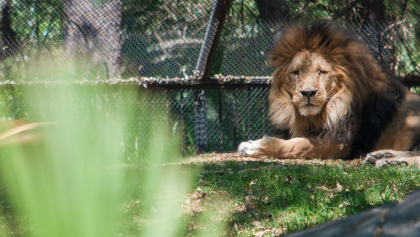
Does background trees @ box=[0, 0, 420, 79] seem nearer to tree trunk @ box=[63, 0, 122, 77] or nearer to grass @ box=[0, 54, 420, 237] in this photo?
tree trunk @ box=[63, 0, 122, 77]

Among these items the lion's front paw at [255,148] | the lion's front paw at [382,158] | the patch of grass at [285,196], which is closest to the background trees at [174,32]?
the lion's front paw at [255,148]

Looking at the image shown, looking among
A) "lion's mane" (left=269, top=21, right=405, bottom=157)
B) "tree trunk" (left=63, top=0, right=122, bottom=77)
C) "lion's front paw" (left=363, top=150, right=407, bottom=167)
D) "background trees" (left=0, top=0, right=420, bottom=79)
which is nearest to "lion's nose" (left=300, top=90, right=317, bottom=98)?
"lion's mane" (left=269, top=21, right=405, bottom=157)

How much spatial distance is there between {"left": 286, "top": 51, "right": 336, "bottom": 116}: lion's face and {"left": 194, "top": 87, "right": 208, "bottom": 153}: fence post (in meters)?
1.87

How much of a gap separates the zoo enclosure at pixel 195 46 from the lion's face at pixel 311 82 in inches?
61.7

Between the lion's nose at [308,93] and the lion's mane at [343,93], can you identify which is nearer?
the lion's nose at [308,93]

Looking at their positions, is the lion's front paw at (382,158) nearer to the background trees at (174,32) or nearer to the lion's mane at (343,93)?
the lion's mane at (343,93)

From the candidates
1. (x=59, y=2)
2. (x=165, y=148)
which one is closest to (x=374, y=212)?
(x=165, y=148)

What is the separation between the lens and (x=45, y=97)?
0.81 metres

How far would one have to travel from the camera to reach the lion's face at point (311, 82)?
150 inches

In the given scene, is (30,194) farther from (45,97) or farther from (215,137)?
(215,137)

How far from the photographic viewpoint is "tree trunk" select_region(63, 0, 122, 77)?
19.7ft

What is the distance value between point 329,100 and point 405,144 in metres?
0.89

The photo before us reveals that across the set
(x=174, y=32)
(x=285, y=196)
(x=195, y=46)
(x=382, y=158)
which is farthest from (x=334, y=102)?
(x=174, y=32)

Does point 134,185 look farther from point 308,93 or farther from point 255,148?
point 308,93
